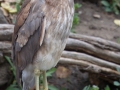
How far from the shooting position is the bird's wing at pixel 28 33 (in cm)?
211

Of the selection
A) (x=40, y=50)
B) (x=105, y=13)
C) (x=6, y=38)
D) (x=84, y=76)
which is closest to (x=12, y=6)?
(x=6, y=38)

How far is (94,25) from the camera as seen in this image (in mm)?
4418

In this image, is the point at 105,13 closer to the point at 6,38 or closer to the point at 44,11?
the point at 6,38

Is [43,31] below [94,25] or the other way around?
the other way around

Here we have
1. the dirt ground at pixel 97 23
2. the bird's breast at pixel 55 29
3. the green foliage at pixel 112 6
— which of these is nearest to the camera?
the bird's breast at pixel 55 29

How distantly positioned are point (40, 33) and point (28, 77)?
352mm

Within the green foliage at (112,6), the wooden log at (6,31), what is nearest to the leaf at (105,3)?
the green foliage at (112,6)

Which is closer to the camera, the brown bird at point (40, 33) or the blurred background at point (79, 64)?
the brown bird at point (40, 33)

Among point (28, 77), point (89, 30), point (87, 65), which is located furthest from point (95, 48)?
point (28, 77)

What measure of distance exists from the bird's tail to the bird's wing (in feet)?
0.13

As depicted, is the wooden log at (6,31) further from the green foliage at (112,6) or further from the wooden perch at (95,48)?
the green foliage at (112,6)

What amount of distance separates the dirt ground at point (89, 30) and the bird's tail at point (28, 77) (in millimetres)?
950

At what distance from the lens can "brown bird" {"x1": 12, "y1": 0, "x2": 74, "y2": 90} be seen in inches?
82.3

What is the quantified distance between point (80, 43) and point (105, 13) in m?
1.69
